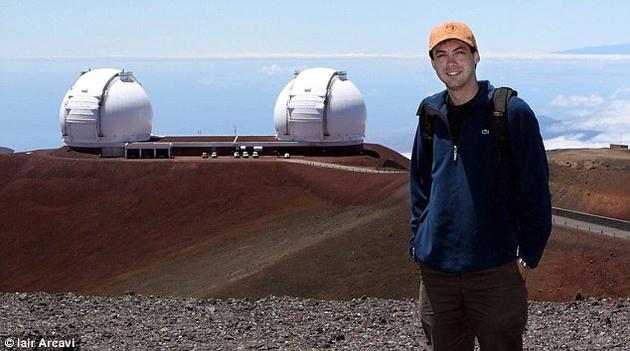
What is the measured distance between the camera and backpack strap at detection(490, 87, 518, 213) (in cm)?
594

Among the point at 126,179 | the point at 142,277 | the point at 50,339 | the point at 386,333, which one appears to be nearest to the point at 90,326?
the point at 50,339

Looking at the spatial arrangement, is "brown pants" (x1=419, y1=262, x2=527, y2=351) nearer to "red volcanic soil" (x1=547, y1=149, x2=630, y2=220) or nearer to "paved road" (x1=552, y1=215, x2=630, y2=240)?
"paved road" (x1=552, y1=215, x2=630, y2=240)

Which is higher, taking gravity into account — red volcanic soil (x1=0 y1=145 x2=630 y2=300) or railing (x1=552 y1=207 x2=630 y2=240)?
railing (x1=552 y1=207 x2=630 y2=240)

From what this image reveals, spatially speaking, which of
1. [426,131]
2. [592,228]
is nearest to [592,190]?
[592,228]

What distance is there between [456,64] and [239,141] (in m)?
46.7

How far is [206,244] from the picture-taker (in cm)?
3456

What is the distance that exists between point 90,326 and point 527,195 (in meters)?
8.28

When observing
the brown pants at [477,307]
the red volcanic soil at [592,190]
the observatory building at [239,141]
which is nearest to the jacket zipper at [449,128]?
the brown pants at [477,307]

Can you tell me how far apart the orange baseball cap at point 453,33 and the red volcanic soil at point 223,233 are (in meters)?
15.0

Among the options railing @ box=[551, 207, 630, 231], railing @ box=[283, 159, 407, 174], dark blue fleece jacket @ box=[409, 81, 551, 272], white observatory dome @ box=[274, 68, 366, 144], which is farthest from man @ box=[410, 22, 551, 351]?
white observatory dome @ box=[274, 68, 366, 144]

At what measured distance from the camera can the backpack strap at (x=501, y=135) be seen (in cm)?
594

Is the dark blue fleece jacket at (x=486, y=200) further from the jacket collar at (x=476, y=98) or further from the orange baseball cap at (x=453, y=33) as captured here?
the orange baseball cap at (x=453, y=33)

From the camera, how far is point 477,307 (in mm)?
6078

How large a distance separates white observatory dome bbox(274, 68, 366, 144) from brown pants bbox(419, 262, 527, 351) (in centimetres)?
4394
